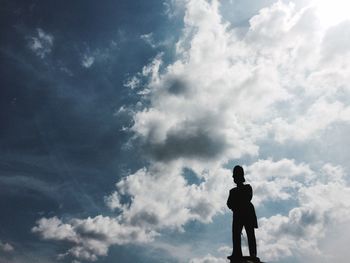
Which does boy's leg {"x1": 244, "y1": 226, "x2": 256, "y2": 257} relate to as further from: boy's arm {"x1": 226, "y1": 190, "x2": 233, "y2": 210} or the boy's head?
the boy's head

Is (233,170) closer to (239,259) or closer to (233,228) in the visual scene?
(233,228)

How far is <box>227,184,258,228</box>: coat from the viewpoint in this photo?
13250mm

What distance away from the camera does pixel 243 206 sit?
13.3 m

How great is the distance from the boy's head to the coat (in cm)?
27

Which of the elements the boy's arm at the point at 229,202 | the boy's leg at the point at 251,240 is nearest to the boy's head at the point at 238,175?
the boy's arm at the point at 229,202

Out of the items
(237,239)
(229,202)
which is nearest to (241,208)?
(229,202)

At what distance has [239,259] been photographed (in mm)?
12227

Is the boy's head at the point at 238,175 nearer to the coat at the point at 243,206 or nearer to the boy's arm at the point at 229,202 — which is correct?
the coat at the point at 243,206

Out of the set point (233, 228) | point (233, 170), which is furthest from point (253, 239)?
point (233, 170)

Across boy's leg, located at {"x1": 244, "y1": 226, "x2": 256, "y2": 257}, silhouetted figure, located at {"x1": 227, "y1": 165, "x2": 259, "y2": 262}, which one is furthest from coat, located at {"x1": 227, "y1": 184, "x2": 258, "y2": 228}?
boy's leg, located at {"x1": 244, "y1": 226, "x2": 256, "y2": 257}

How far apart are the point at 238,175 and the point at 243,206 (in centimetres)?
123

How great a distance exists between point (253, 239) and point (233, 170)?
2.72 m

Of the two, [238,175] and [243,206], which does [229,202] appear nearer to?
[243,206]

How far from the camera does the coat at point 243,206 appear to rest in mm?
13250
